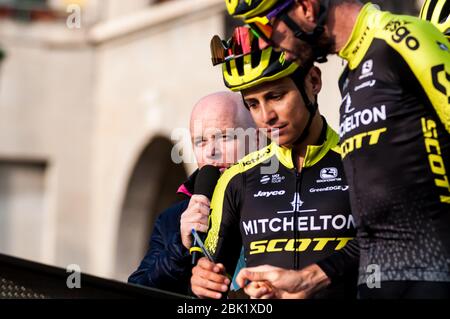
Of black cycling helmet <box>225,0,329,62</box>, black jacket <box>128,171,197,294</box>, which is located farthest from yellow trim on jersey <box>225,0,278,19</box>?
black jacket <box>128,171,197,294</box>

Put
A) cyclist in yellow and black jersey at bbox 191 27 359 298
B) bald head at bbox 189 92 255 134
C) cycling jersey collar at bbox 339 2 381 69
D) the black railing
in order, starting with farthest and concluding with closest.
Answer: the black railing, bald head at bbox 189 92 255 134, cyclist in yellow and black jersey at bbox 191 27 359 298, cycling jersey collar at bbox 339 2 381 69

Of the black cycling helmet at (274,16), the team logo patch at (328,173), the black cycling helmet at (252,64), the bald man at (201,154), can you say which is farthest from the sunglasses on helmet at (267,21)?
the bald man at (201,154)

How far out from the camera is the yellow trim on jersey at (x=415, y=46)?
130 inches

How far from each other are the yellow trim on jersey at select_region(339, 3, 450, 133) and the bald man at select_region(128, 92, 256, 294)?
4.42 ft

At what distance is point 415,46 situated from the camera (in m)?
3.33

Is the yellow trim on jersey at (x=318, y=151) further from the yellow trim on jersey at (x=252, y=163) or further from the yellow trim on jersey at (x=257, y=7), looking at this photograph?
the yellow trim on jersey at (x=257, y=7)

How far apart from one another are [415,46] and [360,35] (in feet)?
0.70

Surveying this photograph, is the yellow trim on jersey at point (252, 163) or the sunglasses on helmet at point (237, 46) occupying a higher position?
the sunglasses on helmet at point (237, 46)

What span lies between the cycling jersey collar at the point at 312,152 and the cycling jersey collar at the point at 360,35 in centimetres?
89

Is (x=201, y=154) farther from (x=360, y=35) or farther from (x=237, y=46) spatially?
(x=360, y=35)

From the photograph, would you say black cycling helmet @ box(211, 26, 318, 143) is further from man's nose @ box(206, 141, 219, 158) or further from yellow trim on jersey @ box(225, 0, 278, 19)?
man's nose @ box(206, 141, 219, 158)

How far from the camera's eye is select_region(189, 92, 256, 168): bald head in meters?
4.92

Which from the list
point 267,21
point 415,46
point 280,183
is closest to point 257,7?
point 267,21

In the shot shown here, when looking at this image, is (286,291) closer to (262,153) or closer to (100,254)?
(262,153)
